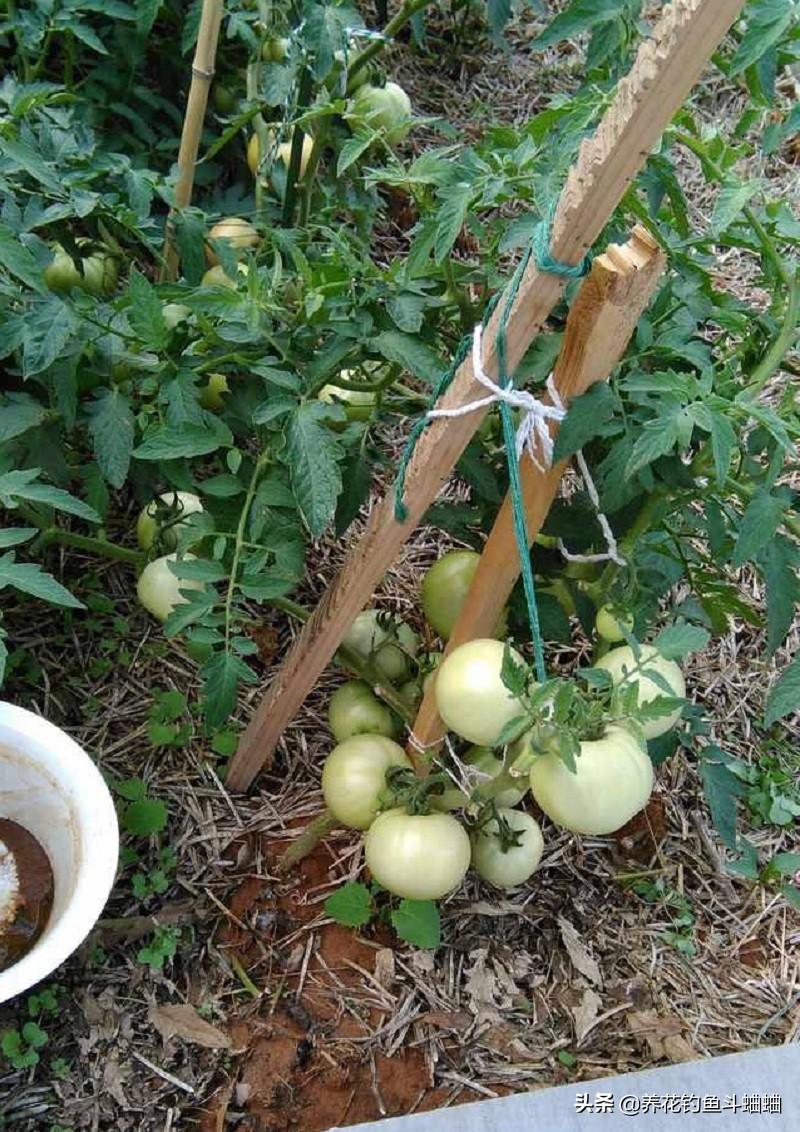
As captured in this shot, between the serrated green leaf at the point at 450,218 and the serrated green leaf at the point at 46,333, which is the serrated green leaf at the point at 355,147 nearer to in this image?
the serrated green leaf at the point at 450,218

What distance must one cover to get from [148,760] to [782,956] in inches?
40.9

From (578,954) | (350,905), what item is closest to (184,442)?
(350,905)

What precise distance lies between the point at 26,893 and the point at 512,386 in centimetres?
94

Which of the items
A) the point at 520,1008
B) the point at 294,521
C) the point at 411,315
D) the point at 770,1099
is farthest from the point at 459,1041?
the point at 411,315

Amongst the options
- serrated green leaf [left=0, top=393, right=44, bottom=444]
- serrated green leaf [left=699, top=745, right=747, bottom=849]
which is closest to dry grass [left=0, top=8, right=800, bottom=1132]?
serrated green leaf [left=699, top=745, right=747, bottom=849]

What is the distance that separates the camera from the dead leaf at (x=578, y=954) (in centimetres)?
160

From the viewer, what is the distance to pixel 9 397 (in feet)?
4.69

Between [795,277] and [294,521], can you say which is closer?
[795,277]

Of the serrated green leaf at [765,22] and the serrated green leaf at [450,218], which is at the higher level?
the serrated green leaf at [765,22]

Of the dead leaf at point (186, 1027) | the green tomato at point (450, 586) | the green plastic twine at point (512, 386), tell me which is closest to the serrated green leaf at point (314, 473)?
the green plastic twine at point (512, 386)

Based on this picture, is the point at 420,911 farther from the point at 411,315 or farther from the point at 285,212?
the point at 285,212

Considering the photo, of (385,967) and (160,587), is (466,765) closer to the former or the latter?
(385,967)

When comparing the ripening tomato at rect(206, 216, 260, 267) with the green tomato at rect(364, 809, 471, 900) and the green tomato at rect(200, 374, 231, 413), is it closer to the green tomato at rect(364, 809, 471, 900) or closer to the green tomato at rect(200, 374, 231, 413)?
the green tomato at rect(200, 374, 231, 413)

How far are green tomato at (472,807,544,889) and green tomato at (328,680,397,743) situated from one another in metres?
0.22
